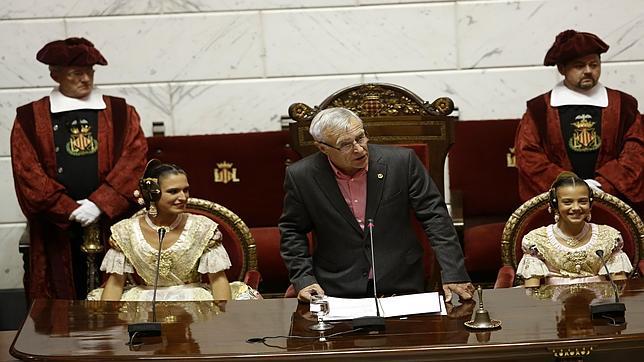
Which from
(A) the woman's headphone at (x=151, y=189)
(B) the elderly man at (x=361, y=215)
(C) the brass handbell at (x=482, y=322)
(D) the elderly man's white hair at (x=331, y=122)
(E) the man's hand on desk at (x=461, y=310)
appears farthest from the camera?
(A) the woman's headphone at (x=151, y=189)

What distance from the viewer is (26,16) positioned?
632cm

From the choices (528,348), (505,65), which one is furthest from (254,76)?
(528,348)

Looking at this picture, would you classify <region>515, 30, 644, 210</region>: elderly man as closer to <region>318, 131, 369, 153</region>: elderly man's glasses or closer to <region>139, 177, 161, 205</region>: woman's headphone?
<region>318, 131, 369, 153</region>: elderly man's glasses

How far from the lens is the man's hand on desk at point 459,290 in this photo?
4.04 meters

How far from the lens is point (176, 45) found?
636cm

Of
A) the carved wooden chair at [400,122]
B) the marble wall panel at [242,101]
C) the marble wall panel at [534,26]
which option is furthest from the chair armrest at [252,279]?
the marble wall panel at [534,26]

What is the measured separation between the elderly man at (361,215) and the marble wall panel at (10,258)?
8.45ft

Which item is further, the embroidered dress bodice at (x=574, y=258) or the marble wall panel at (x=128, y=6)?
the marble wall panel at (x=128, y=6)

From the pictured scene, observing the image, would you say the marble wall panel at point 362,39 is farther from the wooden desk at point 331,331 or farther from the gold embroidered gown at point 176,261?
the wooden desk at point 331,331

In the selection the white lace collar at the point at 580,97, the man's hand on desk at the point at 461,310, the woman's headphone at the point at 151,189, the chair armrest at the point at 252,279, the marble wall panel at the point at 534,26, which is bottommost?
the man's hand on desk at the point at 461,310

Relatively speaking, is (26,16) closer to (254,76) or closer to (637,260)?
(254,76)

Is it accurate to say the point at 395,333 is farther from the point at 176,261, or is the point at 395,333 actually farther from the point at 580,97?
the point at 580,97

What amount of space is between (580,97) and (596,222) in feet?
3.00

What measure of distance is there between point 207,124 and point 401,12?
1.18m
